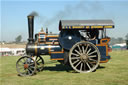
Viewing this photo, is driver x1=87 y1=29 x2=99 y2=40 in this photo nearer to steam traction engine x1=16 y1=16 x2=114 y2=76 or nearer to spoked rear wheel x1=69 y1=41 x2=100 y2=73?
steam traction engine x1=16 y1=16 x2=114 y2=76

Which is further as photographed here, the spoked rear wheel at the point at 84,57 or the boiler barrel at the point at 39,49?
the boiler barrel at the point at 39,49

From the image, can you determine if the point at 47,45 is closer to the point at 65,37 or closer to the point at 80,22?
the point at 65,37

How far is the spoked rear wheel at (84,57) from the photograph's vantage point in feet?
29.1

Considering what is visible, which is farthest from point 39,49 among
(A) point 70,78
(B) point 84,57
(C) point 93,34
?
(C) point 93,34

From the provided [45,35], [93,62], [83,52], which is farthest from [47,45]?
[93,62]

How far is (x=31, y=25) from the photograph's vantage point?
30.6ft

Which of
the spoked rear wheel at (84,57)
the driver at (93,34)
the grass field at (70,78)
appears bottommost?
the grass field at (70,78)

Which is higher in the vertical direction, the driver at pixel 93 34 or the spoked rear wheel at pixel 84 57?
the driver at pixel 93 34

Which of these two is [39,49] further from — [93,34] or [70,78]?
[93,34]

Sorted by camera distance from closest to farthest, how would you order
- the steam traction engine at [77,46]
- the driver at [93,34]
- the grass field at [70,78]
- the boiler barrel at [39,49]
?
the grass field at [70,78], the steam traction engine at [77,46], the boiler barrel at [39,49], the driver at [93,34]

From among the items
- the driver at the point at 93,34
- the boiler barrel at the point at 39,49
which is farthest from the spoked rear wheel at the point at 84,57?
the boiler barrel at the point at 39,49

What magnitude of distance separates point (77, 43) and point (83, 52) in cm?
59

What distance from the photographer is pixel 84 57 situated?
888 cm

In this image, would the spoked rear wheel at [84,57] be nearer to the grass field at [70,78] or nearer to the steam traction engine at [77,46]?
the steam traction engine at [77,46]
